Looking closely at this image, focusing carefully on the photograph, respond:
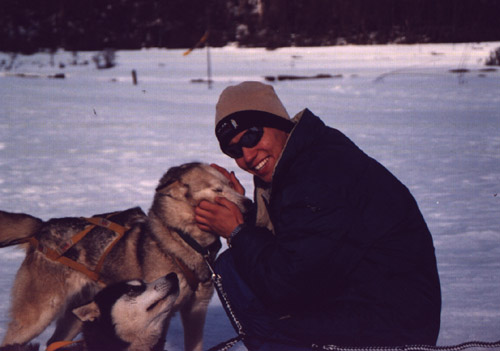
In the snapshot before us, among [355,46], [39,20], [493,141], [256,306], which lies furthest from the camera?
[39,20]

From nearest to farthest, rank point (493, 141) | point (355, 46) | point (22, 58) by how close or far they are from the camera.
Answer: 1. point (493, 141)
2. point (355, 46)
3. point (22, 58)

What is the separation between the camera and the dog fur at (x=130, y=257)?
2.53m

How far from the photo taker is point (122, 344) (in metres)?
2.19

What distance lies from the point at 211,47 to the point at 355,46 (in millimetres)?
8725

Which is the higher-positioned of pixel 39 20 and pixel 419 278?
pixel 39 20

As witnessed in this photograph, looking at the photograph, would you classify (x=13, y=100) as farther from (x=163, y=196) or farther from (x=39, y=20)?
(x=39, y=20)

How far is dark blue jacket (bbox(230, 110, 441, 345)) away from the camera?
176cm

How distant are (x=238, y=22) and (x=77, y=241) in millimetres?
25238

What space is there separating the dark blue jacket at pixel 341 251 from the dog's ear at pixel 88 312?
0.72 m

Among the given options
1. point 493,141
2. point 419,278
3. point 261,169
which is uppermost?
point 261,169

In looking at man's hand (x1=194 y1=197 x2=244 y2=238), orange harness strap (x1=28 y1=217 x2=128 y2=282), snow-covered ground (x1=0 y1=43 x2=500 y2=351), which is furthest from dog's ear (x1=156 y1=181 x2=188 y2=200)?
snow-covered ground (x1=0 y1=43 x2=500 y2=351)

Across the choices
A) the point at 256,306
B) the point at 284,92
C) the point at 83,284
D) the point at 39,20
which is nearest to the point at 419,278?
the point at 256,306

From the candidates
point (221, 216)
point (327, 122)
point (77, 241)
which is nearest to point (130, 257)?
point (77, 241)

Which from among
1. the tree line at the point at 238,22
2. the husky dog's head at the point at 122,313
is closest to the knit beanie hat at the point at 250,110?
the husky dog's head at the point at 122,313
